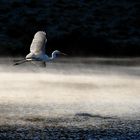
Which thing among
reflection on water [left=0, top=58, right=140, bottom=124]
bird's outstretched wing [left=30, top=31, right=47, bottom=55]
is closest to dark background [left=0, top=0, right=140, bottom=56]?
reflection on water [left=0, top=58, right=140, bottom=124]

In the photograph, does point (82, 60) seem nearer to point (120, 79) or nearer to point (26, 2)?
point (120, 79)

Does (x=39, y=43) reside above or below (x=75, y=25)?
below

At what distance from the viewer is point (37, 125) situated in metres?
20.8

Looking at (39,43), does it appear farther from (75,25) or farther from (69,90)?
(75,25)

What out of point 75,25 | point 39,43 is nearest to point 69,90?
point 39,43

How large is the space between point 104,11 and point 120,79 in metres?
19.9

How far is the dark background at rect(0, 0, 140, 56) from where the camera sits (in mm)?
42656

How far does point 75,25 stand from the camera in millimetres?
47344

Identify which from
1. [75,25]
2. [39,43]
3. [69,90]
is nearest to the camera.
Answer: [39,43]

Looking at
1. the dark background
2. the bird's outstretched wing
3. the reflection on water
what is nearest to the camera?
the reflection on water

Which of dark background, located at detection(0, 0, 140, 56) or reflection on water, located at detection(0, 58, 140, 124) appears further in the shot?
dark background, located at detection(0, 0, 140, 56)

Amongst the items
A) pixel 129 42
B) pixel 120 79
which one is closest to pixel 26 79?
pixel 120 79

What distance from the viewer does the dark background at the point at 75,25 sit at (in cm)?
4266

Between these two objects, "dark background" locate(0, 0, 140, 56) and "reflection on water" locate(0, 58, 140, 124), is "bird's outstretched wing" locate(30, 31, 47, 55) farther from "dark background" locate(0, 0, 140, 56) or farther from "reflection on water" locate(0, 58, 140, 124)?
"dark background" locate(0, 0, 140, 56)
